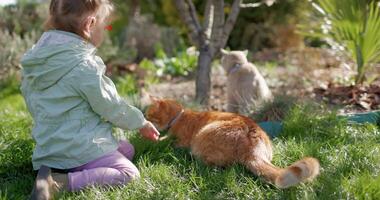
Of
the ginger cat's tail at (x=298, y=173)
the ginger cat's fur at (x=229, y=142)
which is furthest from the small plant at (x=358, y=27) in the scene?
the ginger cat's tail at (x=298, y=173)

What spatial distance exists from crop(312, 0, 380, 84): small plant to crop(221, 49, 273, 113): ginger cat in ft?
3.37

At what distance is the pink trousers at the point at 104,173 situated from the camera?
3.18m

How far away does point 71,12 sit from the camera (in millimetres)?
3227

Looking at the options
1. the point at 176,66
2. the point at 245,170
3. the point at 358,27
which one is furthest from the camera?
the point at 176,66

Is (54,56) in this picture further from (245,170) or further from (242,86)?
(242,86)

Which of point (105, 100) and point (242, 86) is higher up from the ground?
point (105, 100)

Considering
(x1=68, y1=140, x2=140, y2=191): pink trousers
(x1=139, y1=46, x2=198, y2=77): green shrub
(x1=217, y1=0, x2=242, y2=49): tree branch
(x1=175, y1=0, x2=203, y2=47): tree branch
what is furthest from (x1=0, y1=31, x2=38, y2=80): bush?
(x1=68, y1=140, x2=140, y2=191): pink trousers

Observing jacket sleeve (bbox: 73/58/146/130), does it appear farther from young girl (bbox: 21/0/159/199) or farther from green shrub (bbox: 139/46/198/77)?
green shrub (bbox: 139/46/198/77)

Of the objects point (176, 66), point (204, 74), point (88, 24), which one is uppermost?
point (88, 24)

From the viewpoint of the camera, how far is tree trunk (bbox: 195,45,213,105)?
5.32 metres

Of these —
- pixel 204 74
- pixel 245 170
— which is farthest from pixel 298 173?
pixel 204 74

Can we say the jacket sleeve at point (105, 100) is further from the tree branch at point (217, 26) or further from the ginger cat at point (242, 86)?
the tree branch at point (217, 26)

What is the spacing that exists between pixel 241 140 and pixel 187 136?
24.9 inches

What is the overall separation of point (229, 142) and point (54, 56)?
1.17m
